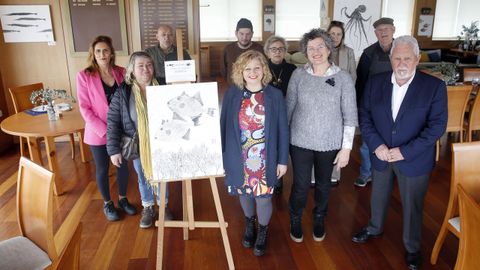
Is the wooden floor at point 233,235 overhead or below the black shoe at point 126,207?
below

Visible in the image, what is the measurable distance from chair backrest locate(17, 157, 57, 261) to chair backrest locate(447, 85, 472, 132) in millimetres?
3641

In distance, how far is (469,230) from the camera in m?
1.52

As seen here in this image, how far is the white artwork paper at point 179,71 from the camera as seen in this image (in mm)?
2107

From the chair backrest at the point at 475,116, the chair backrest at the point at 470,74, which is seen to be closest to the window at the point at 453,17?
the chair backrest at the point at 470,74

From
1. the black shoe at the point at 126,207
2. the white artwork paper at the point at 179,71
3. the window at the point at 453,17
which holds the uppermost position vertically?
the window at the point at 453,17

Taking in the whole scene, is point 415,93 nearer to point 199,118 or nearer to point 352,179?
point 199,118

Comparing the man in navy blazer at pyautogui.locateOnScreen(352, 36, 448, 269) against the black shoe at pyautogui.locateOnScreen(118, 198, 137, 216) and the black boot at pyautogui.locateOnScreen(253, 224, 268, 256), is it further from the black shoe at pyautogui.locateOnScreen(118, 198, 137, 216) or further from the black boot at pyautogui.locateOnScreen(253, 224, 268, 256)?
the black shoe at pyautogui.locateOnScreen(118, 198, 137, 216)

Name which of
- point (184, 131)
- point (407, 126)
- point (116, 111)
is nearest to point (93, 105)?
point (116, 111)

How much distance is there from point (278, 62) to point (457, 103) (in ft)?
7.01

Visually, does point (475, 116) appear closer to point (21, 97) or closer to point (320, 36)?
point (320, 36)

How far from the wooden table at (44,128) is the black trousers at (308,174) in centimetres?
186

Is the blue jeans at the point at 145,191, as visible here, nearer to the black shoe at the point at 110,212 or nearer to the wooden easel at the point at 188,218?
the black shoe at the point at 110,212

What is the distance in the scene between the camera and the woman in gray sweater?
2.25 m

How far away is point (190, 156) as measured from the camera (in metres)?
2.17
